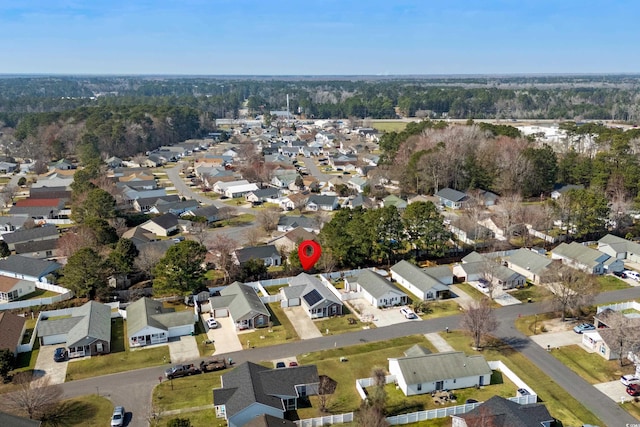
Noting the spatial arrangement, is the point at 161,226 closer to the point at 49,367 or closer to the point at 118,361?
the point at 118,361

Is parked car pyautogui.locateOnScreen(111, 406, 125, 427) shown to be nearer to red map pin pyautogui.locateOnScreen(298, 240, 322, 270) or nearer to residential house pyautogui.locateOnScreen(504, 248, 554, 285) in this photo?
red map pin pyautogui.locateOnScreen(298, 240, 322, 270)

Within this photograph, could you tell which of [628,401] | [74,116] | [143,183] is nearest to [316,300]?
[628,401]

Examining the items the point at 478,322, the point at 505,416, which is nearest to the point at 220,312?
the point at 478,322

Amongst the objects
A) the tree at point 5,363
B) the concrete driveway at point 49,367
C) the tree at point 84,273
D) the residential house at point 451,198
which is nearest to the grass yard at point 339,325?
the concrete driveway at point 49,367

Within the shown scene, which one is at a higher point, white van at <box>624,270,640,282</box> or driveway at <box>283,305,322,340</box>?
white van at <box>624,270,640,282</box>

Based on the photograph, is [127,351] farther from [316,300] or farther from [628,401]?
[628,401]

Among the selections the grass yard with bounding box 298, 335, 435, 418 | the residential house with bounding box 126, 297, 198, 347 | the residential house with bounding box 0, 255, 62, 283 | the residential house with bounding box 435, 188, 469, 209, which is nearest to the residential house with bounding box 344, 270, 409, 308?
the grass yard with bounding box 298, 335, 435, 418
